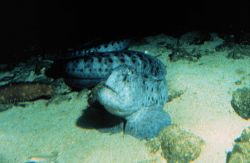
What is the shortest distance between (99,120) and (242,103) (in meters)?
2.30

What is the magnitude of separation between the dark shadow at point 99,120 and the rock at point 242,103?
1.76 metres

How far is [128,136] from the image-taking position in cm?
388

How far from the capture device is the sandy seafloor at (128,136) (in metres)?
3.55

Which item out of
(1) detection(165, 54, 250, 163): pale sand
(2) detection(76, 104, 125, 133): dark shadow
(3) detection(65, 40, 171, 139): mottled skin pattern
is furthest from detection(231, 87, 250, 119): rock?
(2) detection(76, 104, 125, 133): dark shadow

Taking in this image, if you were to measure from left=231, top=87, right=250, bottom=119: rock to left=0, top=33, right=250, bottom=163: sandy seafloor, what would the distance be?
0.30ft

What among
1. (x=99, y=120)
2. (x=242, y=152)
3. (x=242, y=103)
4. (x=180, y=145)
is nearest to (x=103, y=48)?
(x=99, y=120)

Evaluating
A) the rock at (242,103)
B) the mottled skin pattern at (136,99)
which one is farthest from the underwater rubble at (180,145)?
the rock at (242,103)

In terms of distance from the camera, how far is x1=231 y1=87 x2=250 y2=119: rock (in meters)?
3.76

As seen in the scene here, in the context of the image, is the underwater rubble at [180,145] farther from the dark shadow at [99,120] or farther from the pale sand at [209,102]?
the dark shadow at [99,120]

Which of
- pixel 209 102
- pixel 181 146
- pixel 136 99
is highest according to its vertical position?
pixel 136 99

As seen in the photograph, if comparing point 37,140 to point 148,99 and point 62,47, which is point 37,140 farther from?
point 62,47

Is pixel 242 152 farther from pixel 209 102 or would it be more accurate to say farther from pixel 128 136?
pixel 128 136

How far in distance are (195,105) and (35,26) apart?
10.4 metres

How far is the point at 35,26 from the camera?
1251cm
